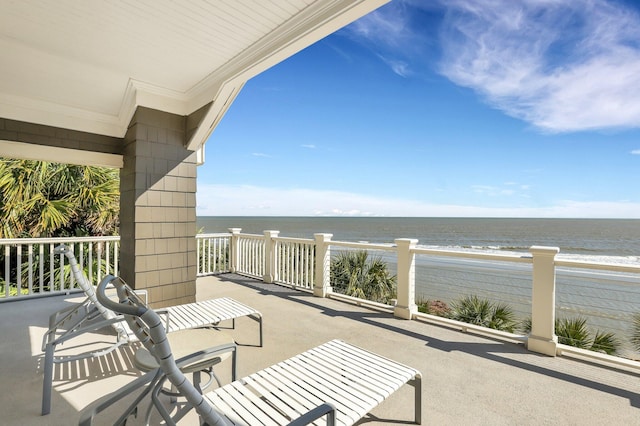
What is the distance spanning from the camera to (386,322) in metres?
3.96

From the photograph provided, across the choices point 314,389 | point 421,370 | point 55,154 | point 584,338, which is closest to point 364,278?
point 584,338

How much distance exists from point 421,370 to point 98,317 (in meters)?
3.24

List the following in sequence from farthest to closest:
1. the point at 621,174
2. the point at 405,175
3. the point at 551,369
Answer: the point at 405,175 → the point at 621,174 → the point at 551,369

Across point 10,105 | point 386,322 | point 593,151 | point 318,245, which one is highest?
point 593,151

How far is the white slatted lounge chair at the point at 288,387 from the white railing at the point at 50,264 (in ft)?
11.7

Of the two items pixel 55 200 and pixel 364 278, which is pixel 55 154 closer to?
pixel 55 200

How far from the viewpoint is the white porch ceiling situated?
2.19 metres

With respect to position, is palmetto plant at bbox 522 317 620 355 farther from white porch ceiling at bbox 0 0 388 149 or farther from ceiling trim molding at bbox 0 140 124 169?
ceiling trim molding at bbox 0 140 124 169

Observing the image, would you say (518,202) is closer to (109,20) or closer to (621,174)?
(621,174)

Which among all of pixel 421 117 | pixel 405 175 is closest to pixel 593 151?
pixel 405 175

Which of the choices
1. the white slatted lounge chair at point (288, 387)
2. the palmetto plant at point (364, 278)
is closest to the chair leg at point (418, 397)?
the white slatted lounge chair at point (288, 387)

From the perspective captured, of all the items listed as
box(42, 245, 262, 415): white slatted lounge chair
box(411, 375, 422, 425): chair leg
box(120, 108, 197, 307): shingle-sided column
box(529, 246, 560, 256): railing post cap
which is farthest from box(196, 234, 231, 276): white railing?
box(529, 246, 560, 256): railing post cap

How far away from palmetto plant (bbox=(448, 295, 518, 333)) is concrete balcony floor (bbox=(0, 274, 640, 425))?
139 cm

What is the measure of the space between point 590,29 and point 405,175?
19677 millimetres
